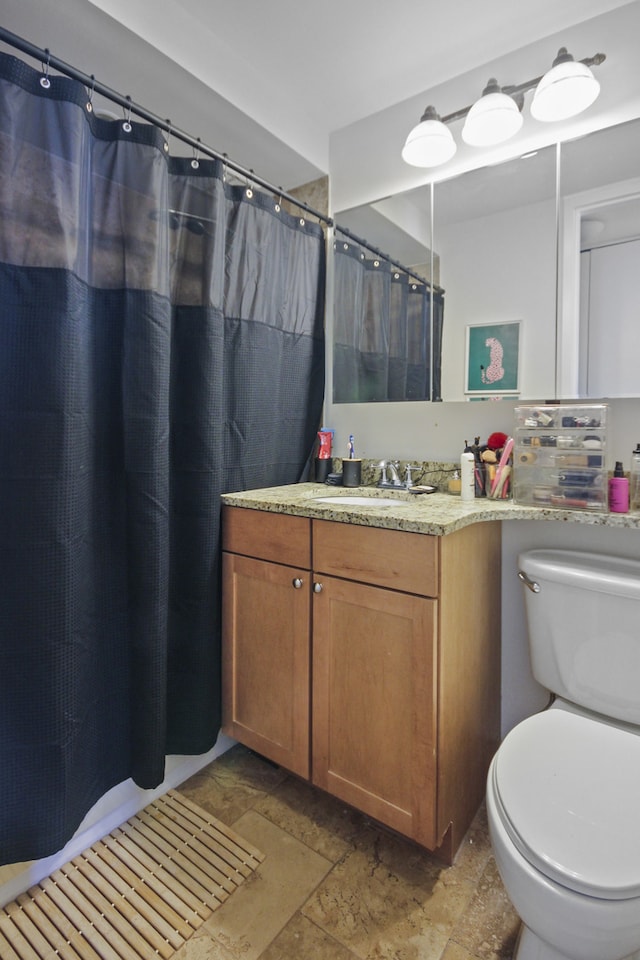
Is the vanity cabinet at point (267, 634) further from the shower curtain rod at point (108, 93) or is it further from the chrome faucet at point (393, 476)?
the shower curtain rod at point (108, 93)

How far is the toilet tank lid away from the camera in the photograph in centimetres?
119

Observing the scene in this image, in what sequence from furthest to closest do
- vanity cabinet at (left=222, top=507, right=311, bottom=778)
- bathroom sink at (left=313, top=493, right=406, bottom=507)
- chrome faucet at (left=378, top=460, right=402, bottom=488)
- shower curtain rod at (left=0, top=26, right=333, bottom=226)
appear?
chrome faucet at (left=378, top=460, right=402, bottom=488), bathroom sink at (left=313, top=493, right=406, bottom=507), vanity cabinet at (left=222, top=507, right=311, bottom=778), shower curtain rod at (left=0, top=26, right=333, bottom=226)

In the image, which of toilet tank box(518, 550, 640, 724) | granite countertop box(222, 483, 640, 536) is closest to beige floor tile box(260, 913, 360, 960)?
toilet tank box(518, 550, 640, 724)

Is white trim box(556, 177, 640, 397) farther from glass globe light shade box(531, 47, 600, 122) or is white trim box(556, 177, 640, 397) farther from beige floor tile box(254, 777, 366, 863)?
beige floor tile box(254, 777, 366, 863)

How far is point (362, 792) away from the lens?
1287 mm

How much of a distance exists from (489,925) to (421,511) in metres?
0.99

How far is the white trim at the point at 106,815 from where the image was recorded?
1.22 m

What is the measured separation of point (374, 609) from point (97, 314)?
106 cm

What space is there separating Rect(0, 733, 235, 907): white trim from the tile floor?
0.14 metres

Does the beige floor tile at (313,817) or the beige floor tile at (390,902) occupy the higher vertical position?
the beige floor tile at (313,817)

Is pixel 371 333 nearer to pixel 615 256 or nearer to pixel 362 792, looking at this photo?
pixel 615 256

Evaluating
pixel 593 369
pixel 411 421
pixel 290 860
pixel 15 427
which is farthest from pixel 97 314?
pixel 290 860

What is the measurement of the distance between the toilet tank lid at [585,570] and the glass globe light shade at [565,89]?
1265mm

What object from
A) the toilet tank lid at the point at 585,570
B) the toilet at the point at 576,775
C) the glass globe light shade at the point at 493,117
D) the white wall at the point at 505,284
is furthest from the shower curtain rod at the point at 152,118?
the toilet at the point at 576,775
